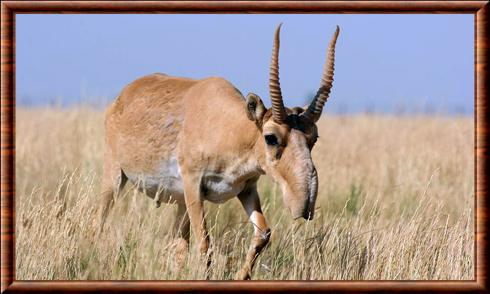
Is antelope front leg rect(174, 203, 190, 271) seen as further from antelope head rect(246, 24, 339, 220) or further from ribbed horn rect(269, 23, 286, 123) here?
ribbed horn rect(269, 23, 286, 123)

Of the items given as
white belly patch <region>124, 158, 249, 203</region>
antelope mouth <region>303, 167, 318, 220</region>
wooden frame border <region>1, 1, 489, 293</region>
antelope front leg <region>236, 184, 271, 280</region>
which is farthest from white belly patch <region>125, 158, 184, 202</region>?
wooden frame border <region>1, 1, 489, 293</region>

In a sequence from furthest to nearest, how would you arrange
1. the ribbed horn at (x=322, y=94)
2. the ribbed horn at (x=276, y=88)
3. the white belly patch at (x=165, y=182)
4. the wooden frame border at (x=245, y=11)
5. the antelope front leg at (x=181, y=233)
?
the white belly patch at (x=165, y=182) < the antelope front leg at (x=181, y=233) < the ribbed horn at (x=322, y=94) < the ribbed horn at (x=276, y=88) < the wooden frame border at (x=245, y=11)

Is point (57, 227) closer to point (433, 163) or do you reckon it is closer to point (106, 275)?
point (106, 275)

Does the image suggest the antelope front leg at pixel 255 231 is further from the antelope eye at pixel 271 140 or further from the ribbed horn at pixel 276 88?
the ribbed horn at pixel 276 88

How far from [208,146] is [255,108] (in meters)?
0.72

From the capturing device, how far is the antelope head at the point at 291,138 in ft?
22.8

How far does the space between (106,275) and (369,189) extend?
646 cm

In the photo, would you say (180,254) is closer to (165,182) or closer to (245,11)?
(165,182)

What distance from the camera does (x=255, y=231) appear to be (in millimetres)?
7871

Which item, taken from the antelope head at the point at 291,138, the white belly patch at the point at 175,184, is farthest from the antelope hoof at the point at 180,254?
the antelope head at the point at 291,138

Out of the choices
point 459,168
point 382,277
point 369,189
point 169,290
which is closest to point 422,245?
point 382,277

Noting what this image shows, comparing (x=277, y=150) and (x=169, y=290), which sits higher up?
(x=277, y=150)

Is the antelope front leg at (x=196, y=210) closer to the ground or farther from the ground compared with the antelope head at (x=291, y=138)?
closer to the ground

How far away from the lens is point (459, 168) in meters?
13.6
